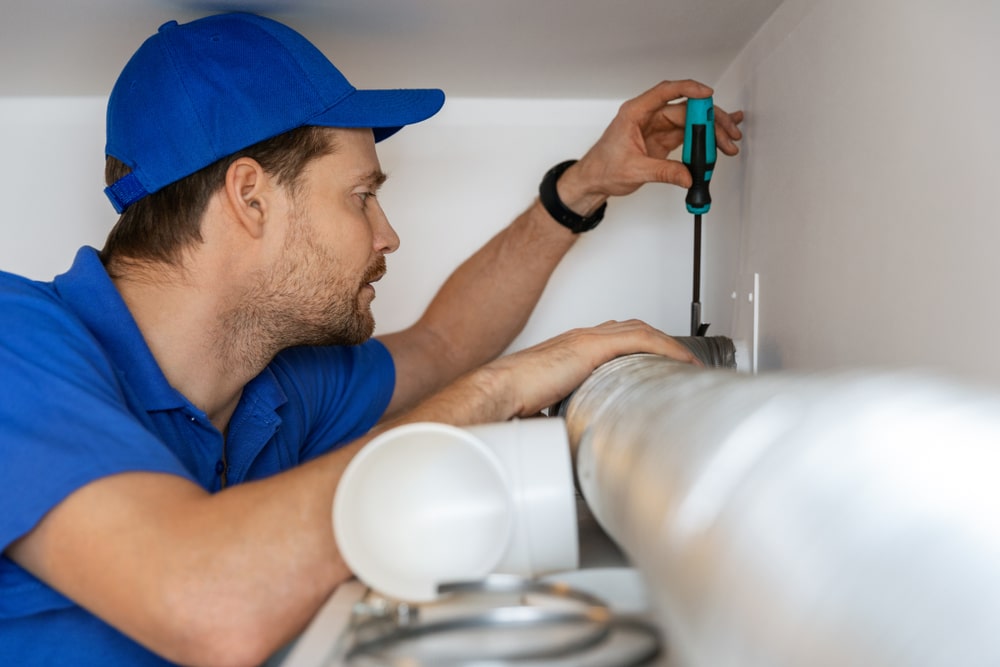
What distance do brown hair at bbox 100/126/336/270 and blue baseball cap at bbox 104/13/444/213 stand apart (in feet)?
0.07

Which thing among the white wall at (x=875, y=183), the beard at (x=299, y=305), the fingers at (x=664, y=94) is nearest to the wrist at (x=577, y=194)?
the fingers at (x=664, y=94)

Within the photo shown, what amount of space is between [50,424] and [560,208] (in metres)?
0.84

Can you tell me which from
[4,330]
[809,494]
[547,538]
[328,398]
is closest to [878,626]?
[809,494]

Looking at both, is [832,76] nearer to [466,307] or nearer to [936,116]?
[936,116]

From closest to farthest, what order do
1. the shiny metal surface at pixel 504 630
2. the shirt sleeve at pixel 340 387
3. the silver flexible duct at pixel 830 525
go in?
the silver flexible duct at pixel 830 525 → the shiny metal surface at pixel 504 630 → the shirt sleeve at pixel 340 387

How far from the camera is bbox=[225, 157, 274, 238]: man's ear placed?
1.08 meters

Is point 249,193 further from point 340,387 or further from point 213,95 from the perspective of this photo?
point 340,387

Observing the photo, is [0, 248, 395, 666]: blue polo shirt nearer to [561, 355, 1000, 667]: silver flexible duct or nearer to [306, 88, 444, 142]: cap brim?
[306, 88, 444, 142]: cap brim

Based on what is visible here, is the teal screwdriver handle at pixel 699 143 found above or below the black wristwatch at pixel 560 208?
above

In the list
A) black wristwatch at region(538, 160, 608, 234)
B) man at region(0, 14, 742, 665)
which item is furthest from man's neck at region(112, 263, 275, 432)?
black wristwatch at region(538, 160, 608, 234)

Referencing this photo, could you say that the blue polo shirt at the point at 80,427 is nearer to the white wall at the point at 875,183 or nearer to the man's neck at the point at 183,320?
the man's neck at the point at 183,320

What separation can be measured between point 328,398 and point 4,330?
612 millimetres

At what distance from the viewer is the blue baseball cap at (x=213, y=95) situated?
1050 mm

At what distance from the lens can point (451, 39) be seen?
1.22 metres
